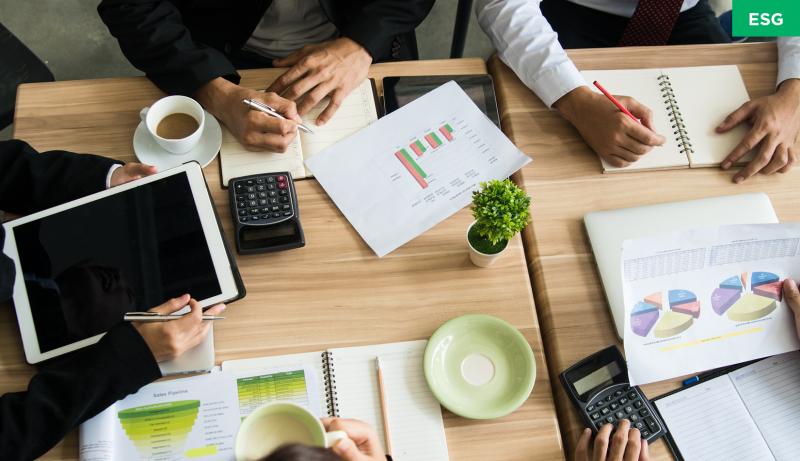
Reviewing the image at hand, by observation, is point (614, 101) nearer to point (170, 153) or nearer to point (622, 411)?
point (622, 411)

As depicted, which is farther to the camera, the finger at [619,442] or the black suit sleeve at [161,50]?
the black suit sleeve at [161,50]

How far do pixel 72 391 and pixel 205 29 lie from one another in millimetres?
832

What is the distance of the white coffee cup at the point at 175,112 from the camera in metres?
0.97

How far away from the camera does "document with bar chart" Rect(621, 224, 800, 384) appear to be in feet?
2.98

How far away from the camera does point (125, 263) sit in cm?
88

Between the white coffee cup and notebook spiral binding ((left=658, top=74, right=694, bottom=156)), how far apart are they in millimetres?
864

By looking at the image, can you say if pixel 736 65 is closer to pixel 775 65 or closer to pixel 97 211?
pixel 775 65

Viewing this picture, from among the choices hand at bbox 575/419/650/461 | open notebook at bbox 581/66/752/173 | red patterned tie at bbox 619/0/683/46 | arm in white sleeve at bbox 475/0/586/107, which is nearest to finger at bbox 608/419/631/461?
hand at bbox 575/419/650/461

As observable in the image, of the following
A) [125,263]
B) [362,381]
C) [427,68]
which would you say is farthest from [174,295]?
[427,68]

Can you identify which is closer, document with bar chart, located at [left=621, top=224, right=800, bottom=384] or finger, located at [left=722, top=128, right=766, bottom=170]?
document with bar chart, located at [left=621, top=224, right=800, bottom=384]

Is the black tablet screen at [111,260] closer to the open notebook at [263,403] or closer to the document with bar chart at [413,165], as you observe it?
the open notebook at [263,403]

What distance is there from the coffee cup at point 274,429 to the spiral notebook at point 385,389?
20 cm

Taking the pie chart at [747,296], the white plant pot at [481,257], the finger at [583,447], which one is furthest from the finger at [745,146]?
the finger at [583,447]

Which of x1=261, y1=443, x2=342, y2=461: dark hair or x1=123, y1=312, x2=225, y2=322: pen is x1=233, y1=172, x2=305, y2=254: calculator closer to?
x1=123, y1=312, x2=225, y2=322: pen
